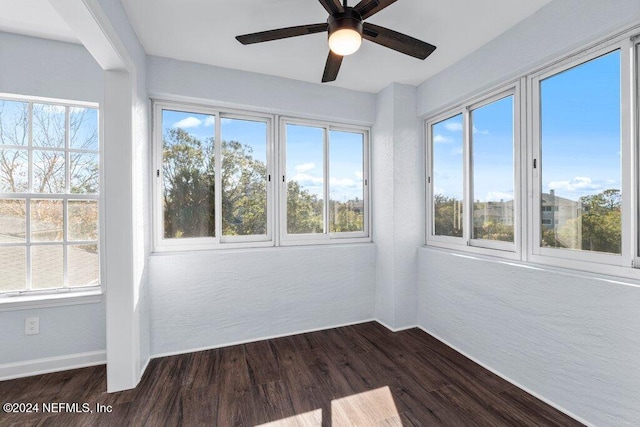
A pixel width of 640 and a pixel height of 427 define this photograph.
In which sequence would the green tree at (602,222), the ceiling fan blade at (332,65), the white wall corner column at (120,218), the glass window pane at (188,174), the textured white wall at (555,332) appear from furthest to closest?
1. the glass window pane at (188,174)
2. the white wall corner column at (120,218)
3. the ceiling fan blade at (332,65)
4. the green tree at (602,222)
5. the textured white wall at (555,332)

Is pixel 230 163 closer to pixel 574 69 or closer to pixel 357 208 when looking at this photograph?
pixel 357 208

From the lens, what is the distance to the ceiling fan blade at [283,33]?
5.41ft

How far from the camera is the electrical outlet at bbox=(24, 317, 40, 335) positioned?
228 centimetres

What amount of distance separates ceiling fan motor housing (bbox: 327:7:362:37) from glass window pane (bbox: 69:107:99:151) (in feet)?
7.30

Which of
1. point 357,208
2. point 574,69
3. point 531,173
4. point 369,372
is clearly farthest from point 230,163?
point 574,69

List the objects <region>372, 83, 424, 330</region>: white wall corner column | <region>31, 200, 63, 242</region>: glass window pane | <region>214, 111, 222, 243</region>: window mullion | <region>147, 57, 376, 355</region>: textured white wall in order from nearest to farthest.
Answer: <region>31, 200, 63, 242</region>: glass window pane
<region>147, 57, 376, 355</region>: textured white wall
<region>214, 111, 222, 243</region>: window mullion
<region>372, 83, 424, 330</region>: white wall corner column

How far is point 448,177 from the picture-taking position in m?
3.02

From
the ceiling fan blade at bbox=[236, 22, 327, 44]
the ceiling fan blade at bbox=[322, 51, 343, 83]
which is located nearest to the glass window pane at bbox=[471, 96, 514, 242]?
the ceiling fan blade at bbox=[322, 51, 343, 83]

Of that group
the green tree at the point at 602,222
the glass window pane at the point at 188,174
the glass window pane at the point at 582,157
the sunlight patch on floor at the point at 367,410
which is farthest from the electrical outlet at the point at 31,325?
the green tree at the point at 602,222

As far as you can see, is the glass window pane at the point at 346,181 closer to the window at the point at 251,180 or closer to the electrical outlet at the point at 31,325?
the window at the point at 251,180

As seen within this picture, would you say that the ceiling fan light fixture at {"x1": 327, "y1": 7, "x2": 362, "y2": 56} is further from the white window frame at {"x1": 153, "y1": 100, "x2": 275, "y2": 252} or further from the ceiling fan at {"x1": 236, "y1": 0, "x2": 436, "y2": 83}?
the white window frame at {"x1": 153, "y1": 100, "x2": 275, "y2": 252}

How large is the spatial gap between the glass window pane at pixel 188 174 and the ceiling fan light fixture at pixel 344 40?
1724 mm

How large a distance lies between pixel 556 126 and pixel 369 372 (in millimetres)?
2270

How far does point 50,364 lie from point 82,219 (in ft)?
3.82
